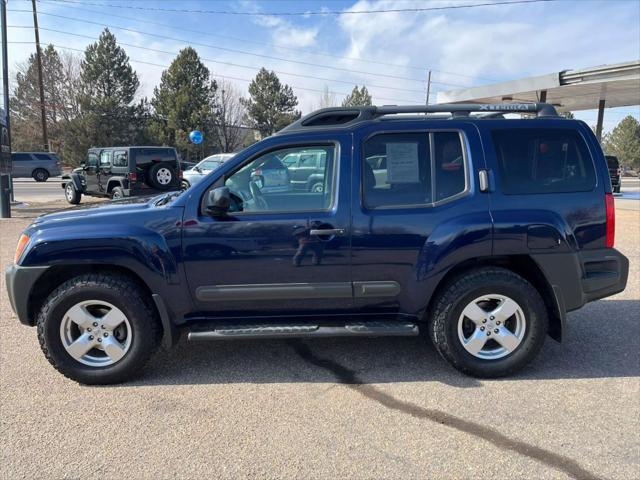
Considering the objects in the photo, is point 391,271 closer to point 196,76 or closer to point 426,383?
point 426,383

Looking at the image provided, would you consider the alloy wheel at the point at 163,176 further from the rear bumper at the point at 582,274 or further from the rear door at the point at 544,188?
the rear bumper at the point at 582,274

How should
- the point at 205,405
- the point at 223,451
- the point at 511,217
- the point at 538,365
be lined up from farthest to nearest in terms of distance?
the point at 538,365 < the point at 511,217 < the point at 205,405 < the point at 223,451

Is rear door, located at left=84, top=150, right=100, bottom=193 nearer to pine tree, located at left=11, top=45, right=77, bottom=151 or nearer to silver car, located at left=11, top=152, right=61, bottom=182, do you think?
silver car, located at left=11, top=152, right=61, bottom=182

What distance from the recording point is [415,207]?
350cm

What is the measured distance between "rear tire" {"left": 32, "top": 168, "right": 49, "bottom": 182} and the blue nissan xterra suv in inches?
1242

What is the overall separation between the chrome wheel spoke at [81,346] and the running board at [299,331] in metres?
0.72

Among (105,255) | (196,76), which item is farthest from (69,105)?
(105,255)

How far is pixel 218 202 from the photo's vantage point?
10.9ft

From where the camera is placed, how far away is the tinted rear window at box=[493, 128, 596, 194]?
359 cm

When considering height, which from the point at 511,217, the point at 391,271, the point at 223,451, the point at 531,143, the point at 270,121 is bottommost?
the point at 223,451

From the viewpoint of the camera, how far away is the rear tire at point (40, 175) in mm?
30688

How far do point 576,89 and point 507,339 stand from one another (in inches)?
668

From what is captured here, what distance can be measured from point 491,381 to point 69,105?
5218cm

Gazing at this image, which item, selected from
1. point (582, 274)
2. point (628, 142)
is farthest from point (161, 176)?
point (628, 142)
